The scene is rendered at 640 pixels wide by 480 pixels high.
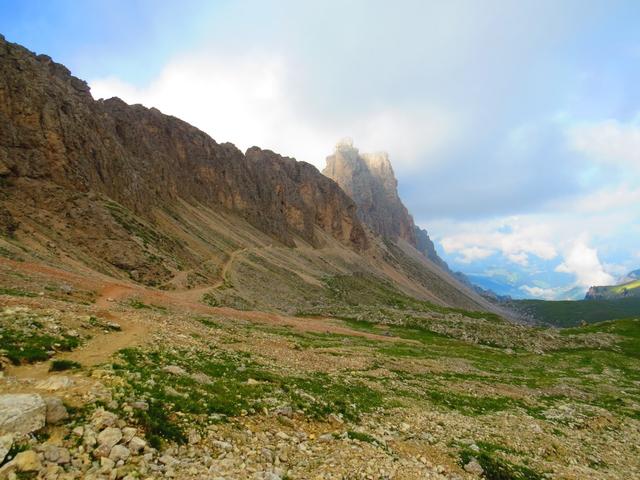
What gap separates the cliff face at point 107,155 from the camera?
67500mm

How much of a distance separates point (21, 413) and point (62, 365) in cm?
513

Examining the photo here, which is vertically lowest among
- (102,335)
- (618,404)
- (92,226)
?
(618,404)

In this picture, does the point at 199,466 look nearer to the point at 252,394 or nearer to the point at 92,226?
the point at 252,394

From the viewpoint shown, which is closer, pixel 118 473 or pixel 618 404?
pixel 118 473

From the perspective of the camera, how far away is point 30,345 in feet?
48.6

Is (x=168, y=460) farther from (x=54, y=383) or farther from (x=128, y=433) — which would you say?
(x=54, y=383)

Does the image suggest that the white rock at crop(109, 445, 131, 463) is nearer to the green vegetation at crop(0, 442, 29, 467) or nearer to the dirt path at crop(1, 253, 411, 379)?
the green vegetation at crop(0, 442, 29, 467)

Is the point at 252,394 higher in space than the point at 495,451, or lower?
higher

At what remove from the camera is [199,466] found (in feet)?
31.7

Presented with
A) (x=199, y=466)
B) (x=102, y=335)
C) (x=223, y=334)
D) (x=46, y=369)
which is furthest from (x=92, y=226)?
(x=199, y=466)

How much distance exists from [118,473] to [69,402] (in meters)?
3.16

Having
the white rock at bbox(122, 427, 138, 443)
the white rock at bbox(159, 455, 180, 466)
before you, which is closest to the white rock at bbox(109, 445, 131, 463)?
the white rock at bbox(122, 427, 138, 443)

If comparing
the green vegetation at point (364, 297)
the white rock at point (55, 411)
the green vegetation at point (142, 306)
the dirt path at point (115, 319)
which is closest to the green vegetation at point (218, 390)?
the dirt path at point (115, 319)

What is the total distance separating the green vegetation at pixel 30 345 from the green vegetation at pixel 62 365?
855 millimetres
